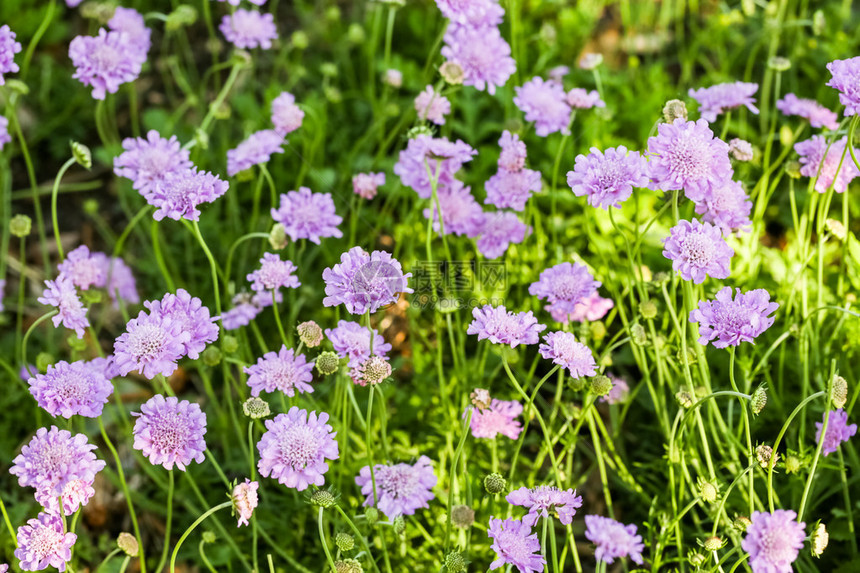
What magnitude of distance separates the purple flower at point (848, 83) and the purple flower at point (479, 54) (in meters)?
0.86

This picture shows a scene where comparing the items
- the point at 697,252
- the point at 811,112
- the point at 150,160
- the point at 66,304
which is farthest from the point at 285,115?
the point at 811,112

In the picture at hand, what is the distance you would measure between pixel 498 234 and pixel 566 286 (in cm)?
38

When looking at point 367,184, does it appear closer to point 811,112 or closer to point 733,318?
point 733,318

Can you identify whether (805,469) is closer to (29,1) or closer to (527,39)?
(527,39)

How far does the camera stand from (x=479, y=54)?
7.52 ft

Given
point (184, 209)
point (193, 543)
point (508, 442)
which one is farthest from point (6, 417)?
point (508, 442)

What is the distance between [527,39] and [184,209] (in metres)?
1.65

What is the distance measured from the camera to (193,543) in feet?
7.02

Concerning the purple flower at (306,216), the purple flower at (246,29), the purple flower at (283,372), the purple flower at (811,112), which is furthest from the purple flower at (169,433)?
the purple flower at (811,112)

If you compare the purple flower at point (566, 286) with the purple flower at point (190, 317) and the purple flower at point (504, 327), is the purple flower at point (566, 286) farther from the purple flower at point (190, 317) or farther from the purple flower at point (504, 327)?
the purple flower at point (190, 317)

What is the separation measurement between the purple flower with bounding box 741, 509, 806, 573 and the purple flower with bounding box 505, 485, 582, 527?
1.09ft

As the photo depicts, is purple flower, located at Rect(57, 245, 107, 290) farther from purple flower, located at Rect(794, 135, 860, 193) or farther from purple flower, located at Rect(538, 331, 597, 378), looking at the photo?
purple flower, located at Rect(794, 135, 860, 193)

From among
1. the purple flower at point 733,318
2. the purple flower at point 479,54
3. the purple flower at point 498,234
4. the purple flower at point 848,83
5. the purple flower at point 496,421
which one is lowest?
the purple flower at point 496,421

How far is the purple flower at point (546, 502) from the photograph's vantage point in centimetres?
165
